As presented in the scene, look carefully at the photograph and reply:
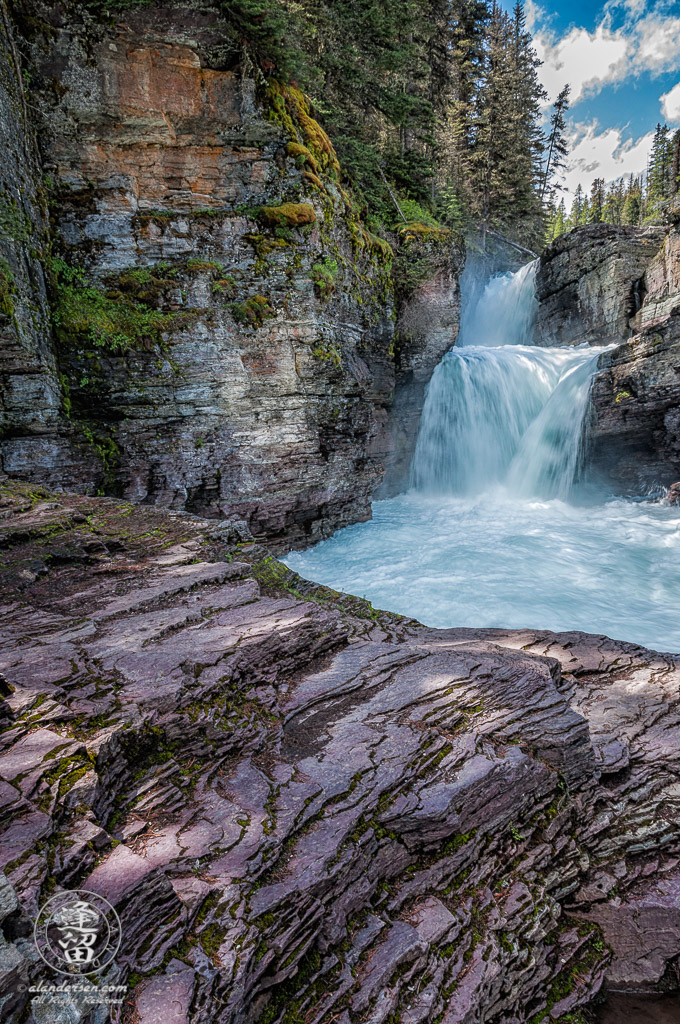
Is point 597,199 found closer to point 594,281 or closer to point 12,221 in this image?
point 594,281

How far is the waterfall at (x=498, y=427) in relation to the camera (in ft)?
50.4

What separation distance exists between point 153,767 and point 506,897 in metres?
2.35

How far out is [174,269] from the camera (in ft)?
30.4

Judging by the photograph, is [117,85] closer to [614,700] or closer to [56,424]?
[56,424]

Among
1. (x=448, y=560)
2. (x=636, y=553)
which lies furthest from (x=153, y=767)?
(x=636, y=553)

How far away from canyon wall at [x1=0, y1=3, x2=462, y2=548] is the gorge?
60 millimetres

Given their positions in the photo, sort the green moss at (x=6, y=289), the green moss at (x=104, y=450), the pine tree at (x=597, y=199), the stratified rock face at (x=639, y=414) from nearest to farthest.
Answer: the green moss at (x=6, y=289)
the green moss at (x=104, y=450)
the stratified rock face at (x=639, y=414)
the pine tree at (x=597, y=199)

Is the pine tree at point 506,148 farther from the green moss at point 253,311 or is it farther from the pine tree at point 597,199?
the pine tree at point 597,199

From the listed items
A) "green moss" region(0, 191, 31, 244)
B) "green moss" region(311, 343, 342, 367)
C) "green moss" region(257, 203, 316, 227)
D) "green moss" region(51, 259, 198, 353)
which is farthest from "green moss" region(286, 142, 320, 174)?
"green moss" region(0, 191, 31, 244)

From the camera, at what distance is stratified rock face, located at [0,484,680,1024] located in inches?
85.7

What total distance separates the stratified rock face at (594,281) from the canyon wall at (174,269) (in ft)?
38.3

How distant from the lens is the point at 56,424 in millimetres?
8281

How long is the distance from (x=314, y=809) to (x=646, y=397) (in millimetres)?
15159

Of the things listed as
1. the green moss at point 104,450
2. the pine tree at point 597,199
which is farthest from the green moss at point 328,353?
the pine tree at point 597,199
